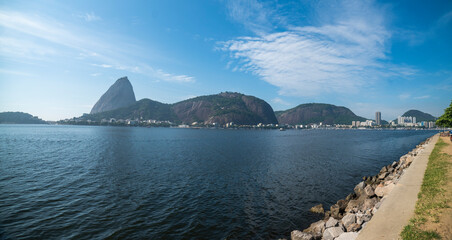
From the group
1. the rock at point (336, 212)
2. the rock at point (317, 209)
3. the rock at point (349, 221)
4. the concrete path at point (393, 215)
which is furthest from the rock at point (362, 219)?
the rock at point (317, 209)

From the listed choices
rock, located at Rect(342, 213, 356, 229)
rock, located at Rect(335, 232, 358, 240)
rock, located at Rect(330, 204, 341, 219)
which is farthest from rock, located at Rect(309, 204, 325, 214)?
rock, located at Rect(335, 232, 358, 240)

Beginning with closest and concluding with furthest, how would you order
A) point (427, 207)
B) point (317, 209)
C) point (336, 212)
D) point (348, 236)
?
point (348, 236) < point (427, 207) < point (336, 212) < point (317, 209)

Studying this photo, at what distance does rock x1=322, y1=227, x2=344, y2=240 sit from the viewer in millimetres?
9980

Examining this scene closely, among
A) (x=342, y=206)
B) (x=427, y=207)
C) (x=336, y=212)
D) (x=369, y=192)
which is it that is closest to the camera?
(x=427, y=207)

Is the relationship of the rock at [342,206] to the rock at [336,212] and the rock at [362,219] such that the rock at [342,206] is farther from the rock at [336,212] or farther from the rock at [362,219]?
the rock at [362,219]

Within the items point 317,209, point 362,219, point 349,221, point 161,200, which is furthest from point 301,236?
point 161,200

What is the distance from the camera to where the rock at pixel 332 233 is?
998 centimetres

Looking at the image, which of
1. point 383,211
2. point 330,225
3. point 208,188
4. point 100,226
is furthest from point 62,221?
point 383,211

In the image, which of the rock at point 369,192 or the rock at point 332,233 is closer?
the rock at point 332,233

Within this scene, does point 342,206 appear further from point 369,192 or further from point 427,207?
point 427,207

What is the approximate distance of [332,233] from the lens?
33.2 ft

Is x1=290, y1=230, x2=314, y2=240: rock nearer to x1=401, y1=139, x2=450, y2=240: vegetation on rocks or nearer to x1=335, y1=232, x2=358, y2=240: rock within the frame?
x1=335, y1=232, x2=358, y2=240: rock

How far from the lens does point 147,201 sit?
57.4 feet

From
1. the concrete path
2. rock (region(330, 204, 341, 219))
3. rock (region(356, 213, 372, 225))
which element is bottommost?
rock (region(330, 204, 341, 219))
